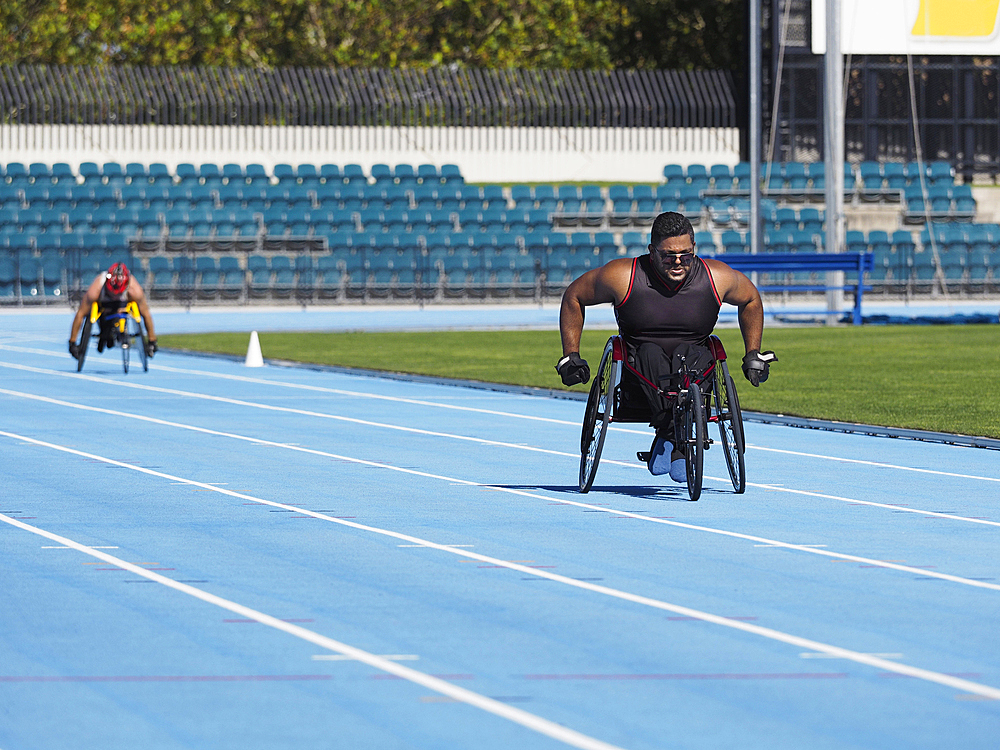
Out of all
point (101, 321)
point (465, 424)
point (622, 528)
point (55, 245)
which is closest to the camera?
point (622, 528)

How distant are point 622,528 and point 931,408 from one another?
825cm

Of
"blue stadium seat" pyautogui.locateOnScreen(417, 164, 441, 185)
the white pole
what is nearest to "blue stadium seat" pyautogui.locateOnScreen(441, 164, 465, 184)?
"blue stadium seat" pyautogui.locateOnScreen(417, 164, 441, 185)

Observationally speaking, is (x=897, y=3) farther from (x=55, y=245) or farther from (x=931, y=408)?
(x=931, y=408)

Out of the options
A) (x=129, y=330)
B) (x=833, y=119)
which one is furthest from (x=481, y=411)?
(x=833, y=119)

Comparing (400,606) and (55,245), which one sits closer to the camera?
(400,606)

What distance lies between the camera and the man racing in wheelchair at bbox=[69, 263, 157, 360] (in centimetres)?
2214

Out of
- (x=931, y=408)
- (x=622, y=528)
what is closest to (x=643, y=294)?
(x=622, y=528)

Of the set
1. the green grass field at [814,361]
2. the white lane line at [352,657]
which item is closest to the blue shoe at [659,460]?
the green grass field at [814,361]

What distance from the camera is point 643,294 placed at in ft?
35.6

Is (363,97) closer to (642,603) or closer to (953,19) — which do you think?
(953,19)

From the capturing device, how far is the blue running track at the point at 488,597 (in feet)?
18.4

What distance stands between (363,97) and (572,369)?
4148 centimetres

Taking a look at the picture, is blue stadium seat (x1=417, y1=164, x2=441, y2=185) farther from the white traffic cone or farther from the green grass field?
the white traffic cone

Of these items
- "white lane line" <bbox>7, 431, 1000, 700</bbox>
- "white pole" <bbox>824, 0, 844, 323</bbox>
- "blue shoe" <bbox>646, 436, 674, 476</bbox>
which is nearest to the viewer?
"white lane line" <bbox>7, 431, 1000, 700</bbox>
